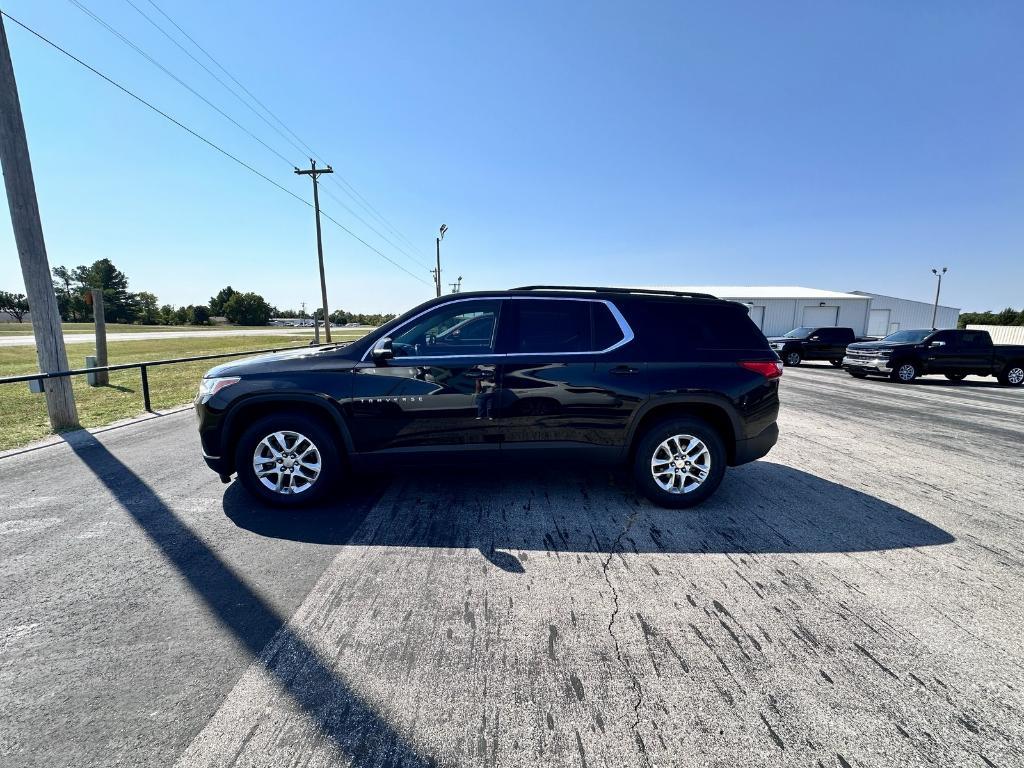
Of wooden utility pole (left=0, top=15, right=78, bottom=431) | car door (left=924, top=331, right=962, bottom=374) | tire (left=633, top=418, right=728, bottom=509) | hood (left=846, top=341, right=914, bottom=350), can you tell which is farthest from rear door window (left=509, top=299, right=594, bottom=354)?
car door (left=924, top=331, right=962, bottom=374)

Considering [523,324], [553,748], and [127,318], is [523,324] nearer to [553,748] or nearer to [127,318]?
[553,748]

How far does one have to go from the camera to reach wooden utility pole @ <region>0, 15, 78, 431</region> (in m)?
6.19

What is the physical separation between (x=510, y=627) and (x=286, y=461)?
253 centimetres

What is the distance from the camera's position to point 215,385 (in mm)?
3707

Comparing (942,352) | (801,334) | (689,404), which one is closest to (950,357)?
(942,352)

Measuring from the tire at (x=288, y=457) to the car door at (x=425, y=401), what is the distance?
0.32 meters

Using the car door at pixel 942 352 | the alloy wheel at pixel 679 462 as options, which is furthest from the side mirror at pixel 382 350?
the car door at pixel 942 352

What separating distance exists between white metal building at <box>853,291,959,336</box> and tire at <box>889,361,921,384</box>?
111 feet

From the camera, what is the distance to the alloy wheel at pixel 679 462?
3857 millimetres

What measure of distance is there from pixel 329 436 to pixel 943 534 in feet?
17.3

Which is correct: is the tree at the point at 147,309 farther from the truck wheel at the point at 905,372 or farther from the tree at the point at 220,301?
the truck wheel at the point at 905,372

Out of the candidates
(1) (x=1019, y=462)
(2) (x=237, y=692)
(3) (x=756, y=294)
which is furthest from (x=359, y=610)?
(3) (x=756, y=294)

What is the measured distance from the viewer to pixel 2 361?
54.5ft

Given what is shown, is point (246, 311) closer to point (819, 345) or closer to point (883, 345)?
point (819, 345)
